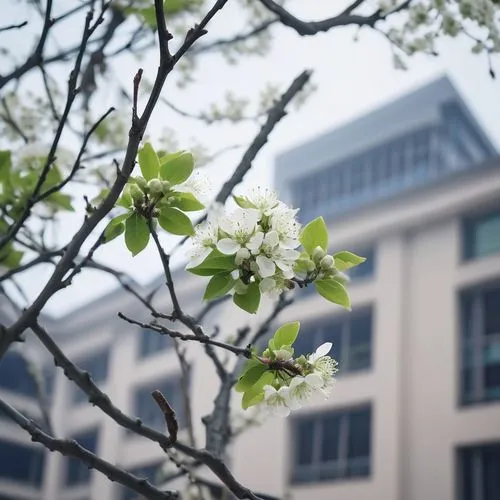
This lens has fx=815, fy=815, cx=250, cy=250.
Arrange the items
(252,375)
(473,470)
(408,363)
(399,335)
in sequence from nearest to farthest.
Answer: (252,375), (473,470), (408,363), (399,335)

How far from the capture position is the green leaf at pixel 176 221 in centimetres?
155

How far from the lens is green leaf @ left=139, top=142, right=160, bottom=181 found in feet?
5.01

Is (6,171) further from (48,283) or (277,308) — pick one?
(277,308)

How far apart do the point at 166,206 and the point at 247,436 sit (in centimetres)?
1369

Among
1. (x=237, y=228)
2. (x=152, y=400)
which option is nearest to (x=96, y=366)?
(x=152, y=400)

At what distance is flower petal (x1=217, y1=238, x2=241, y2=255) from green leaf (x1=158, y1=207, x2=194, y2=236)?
106 millimetres

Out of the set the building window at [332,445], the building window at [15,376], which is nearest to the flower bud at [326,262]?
the building window at [332,445]

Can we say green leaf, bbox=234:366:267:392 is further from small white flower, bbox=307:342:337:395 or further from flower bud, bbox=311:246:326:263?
flower bud, bbox=311:246:326:263

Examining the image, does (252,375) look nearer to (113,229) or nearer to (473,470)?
(113,229)

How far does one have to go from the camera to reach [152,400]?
17906 mm

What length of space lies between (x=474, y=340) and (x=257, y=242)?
11.6m

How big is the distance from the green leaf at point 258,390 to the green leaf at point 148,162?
1.42 feet

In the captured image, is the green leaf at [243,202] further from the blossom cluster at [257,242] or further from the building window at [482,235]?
the building window at [482,235]

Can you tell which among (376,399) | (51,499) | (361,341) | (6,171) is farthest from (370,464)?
(6,171)
